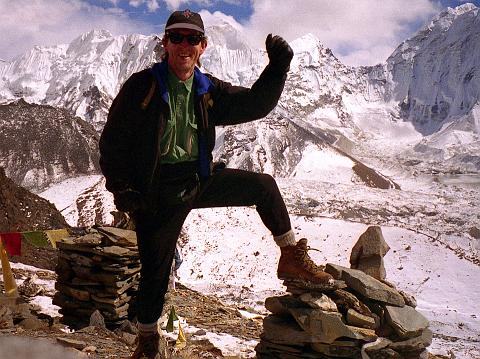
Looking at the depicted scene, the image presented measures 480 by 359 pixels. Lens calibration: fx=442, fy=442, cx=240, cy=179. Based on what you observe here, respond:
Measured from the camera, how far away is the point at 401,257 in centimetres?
2294

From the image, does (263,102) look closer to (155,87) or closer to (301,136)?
(155,87)

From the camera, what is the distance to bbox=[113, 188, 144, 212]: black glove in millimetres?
3193

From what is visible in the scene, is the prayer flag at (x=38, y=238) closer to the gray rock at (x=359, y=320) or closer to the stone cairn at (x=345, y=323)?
the stone cairn at (x=345, y=323)

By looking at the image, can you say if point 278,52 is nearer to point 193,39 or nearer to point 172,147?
point 193,39

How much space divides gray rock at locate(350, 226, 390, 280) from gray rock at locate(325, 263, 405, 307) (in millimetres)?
776

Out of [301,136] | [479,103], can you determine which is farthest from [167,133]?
[479,103]

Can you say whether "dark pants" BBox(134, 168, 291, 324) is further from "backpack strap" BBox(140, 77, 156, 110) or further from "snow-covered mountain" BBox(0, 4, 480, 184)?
"snow-covered mountain" BBox(0, 4, 480, 184)

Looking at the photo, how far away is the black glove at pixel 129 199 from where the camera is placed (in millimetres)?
3193

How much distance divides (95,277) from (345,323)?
475 centimetres

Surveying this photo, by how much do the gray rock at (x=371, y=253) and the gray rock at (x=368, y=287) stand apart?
0.78 meters

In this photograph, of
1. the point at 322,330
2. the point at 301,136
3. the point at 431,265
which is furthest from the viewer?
the point at 301,136

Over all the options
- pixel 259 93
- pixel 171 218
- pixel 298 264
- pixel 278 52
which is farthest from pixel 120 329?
pixel 278 52

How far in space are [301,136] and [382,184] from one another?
60.4ft

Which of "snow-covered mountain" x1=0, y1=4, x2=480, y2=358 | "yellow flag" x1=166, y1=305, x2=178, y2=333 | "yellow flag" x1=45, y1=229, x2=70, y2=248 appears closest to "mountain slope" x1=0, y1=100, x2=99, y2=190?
"snow-covered mountain" x1=0, y1=4, x2=480, y2=358
